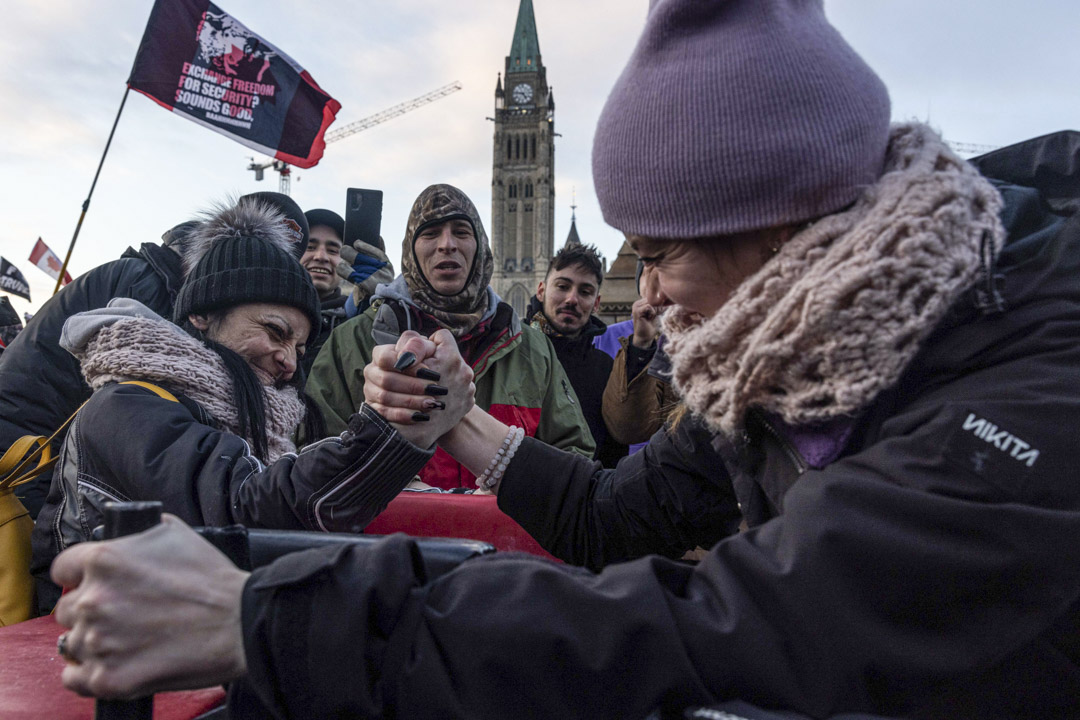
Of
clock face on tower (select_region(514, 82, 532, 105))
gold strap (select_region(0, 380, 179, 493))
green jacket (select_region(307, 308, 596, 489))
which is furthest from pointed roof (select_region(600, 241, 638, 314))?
clock face on tower (select_region(514, 82, 532, 105))

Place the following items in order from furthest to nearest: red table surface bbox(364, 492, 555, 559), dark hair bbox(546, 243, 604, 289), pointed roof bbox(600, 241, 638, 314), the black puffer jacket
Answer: pointed roof bbox(600, 241, 638, 314), dark hair bbox(546, 243, 604, 289), the black puffer jacket, red table surface bbox(364, 492, 555, 559)

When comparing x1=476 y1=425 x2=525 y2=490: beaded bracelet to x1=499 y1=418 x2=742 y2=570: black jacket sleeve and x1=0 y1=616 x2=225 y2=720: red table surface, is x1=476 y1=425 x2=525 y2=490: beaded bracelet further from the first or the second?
x1=0 y1=616 x2=225 y2=720: red table surface

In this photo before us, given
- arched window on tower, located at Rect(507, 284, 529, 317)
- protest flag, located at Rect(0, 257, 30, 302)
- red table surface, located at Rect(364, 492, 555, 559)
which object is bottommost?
arched window on tower, located at Rect(507, 284, 529, 317)

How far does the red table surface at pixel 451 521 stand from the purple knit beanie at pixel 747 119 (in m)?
1.32

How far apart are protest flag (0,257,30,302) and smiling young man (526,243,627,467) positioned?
11.9 meters

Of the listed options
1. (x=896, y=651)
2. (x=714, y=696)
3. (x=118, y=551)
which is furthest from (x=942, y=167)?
(x=118, y=551)

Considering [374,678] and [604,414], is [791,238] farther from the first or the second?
[604,414]

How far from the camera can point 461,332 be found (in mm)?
3541

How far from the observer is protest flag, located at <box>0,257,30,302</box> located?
12156 mm

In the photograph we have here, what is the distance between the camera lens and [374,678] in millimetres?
936

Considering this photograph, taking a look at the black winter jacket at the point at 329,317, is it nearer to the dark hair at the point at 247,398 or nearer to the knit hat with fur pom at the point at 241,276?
the knit hat with fur pom at the point at 241,276

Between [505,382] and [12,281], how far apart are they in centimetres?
1285

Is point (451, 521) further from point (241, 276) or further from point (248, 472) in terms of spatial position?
point (241, 276)

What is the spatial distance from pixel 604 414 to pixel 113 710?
11.5 ft
